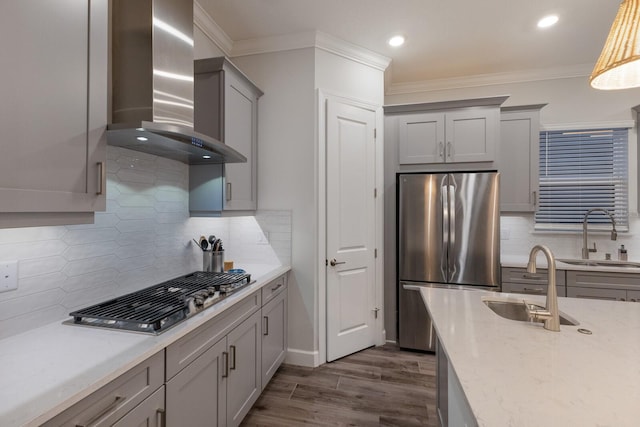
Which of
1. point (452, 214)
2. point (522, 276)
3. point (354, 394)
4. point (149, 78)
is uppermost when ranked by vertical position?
point (149, 78)

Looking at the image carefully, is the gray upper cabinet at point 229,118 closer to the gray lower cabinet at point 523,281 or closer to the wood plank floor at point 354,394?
the wood plank floor at point 354,394

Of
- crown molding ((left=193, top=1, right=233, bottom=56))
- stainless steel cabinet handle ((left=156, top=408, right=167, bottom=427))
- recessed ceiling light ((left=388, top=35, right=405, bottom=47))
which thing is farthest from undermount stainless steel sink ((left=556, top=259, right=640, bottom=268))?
crown molding ((left=193, top=1, right=233, bottom=56))

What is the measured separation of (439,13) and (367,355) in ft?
9.99

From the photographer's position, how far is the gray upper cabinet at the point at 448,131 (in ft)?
9.65

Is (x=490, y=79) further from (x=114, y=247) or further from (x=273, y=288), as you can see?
(x=114, y=247)

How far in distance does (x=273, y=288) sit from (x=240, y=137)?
1231 millimetres

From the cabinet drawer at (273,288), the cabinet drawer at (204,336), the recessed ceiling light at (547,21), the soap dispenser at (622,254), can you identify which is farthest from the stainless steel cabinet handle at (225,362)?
the soap dispenser at (622,254)

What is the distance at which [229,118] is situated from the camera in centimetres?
222

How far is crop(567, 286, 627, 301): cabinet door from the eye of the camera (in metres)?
2.64

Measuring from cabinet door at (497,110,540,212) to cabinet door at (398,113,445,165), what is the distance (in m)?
0.62

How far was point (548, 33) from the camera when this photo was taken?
266 cm

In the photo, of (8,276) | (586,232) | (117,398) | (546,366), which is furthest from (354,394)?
(586,232)

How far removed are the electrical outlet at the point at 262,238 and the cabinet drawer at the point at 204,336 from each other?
0.83 metres

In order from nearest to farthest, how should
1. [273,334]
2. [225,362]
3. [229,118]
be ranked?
[225,362]
[229,118]
[273,334]
